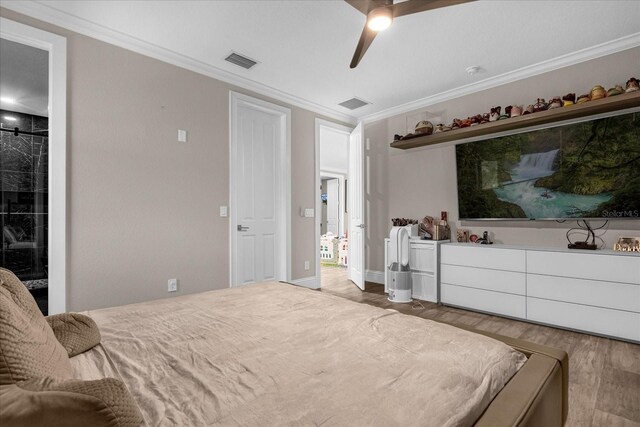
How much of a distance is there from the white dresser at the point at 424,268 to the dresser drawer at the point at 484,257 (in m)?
0.13

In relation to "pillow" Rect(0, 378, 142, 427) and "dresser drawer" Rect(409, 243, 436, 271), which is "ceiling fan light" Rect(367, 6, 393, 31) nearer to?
"pillow" Rect(0, 378, 142, 427)

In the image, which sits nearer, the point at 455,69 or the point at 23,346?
the point at 23,346

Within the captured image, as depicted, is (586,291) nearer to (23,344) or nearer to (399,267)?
(399,267)

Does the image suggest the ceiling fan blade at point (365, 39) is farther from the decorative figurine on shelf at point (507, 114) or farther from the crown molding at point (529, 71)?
the crown molding at point (529, 71)

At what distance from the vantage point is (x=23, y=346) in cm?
71

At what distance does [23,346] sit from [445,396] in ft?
3.34

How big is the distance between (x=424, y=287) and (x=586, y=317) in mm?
1581

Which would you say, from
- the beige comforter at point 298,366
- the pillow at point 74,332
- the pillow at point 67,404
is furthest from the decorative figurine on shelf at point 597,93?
the pillow at point 74,332

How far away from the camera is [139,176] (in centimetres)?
298

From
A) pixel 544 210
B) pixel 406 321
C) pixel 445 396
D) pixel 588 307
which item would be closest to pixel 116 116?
pixel 406 321

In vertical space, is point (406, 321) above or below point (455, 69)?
below

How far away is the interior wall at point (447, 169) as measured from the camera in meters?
3.11

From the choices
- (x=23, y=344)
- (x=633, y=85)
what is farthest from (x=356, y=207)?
(x=23, y=344)

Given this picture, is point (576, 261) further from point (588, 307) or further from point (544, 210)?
point (544, 210)
